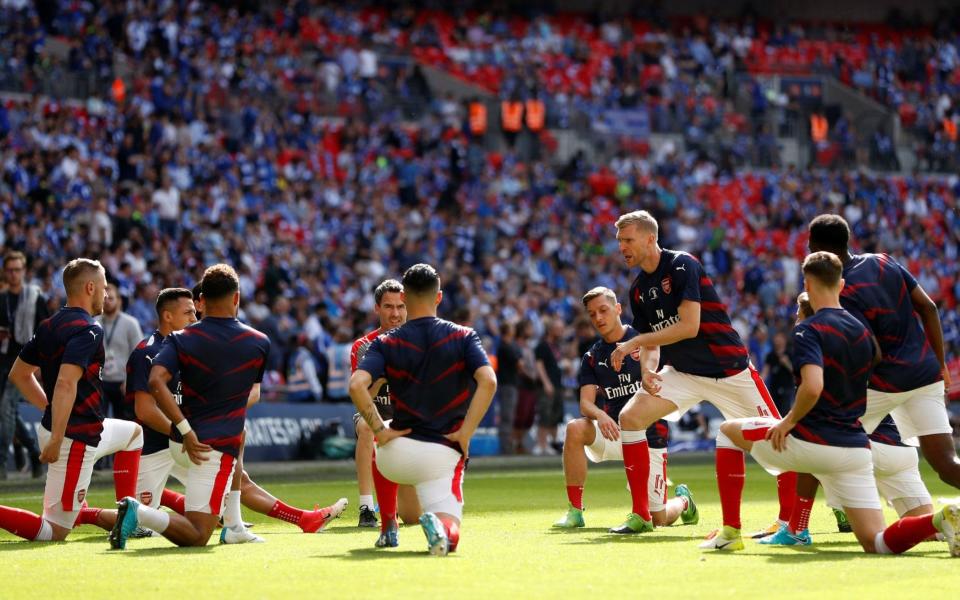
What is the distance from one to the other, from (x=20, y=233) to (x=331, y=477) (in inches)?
278

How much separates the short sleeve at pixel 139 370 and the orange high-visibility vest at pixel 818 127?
35.4m

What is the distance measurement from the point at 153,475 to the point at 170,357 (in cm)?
188

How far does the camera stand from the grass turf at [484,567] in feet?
24.5

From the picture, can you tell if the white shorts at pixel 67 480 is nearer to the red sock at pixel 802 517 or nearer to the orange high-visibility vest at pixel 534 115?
the red sock at pixel 802 517

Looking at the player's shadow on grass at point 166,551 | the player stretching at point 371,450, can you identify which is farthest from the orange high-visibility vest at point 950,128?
the player's shadow on grass at point 166,551

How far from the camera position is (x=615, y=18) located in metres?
48.8

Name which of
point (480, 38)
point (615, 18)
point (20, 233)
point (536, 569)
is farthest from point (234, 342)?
point (615, 18)

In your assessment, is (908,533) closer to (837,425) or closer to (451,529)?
(837,425)

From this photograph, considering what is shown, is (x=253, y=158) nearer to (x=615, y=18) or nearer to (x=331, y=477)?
(x=331, y=477)

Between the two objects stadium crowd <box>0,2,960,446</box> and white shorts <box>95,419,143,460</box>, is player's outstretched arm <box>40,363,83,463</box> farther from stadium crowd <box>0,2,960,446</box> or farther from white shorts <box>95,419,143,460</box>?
stadium crowd <box>0,2,960,446</box>

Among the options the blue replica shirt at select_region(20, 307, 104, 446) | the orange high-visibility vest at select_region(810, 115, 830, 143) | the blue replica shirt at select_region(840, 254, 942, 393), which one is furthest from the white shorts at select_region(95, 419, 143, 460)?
the orange high-visibility vest at select_region(810, 115, 830, 143)

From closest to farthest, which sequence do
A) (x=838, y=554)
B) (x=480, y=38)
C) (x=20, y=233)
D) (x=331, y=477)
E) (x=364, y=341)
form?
(x=838, y=554)
(x=364, y=341)
(x=331, y=477)
(x=20, y=233)
(x=480, y=38)

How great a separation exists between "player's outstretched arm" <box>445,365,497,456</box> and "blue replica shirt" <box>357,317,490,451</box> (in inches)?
→ 2.2

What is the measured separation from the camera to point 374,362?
30.0ft
